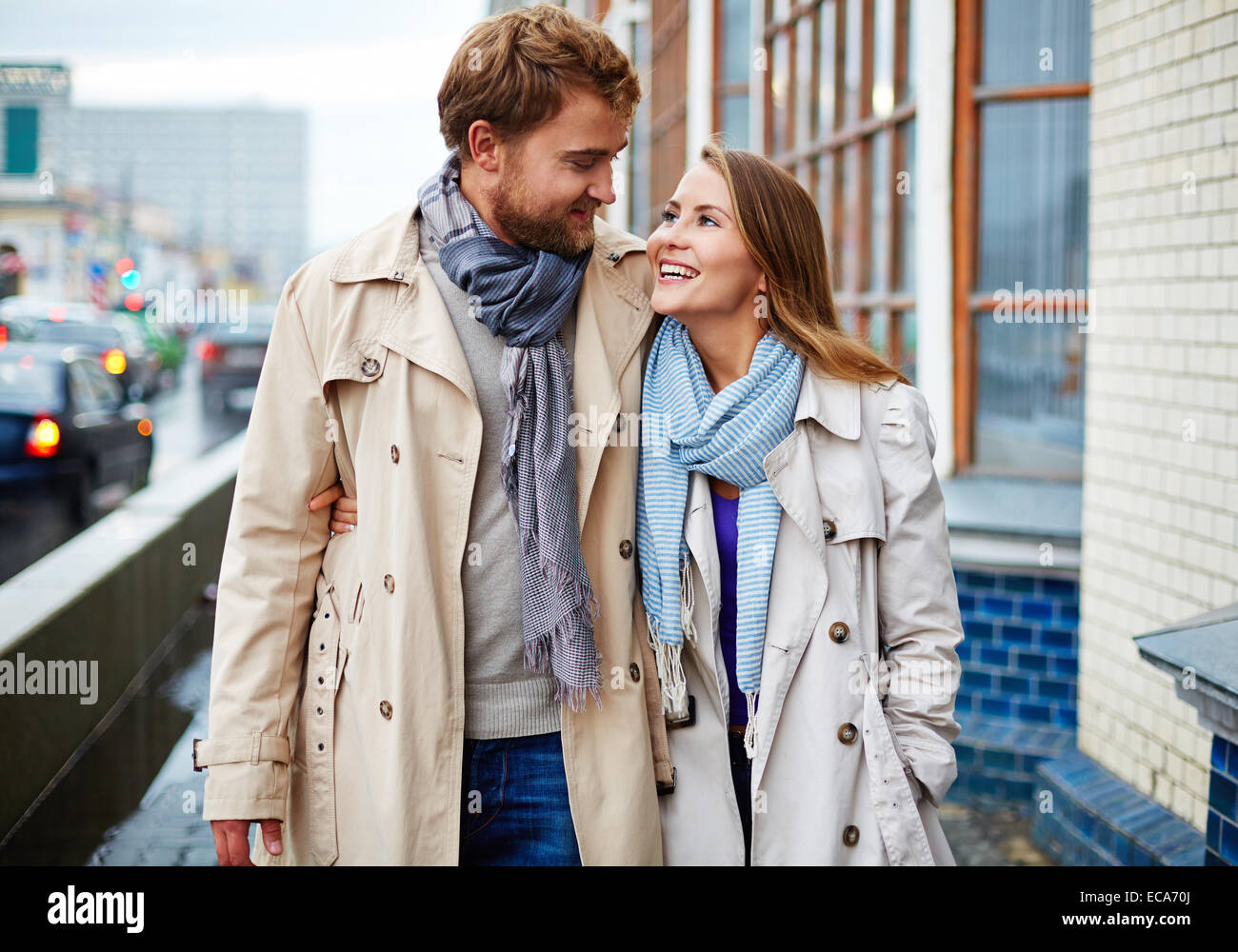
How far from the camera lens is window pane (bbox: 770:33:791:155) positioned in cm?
866

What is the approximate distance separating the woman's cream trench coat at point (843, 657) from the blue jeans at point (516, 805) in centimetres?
27

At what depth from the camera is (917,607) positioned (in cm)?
236

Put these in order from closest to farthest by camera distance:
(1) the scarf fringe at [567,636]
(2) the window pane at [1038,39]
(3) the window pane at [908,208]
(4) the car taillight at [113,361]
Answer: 1. (1) the scarf fringe at [567,636]
2. (2) the window pane at [1038,39]
3. (3) the window pane at [908,208]
4. (4) the car taillight at [113,361]

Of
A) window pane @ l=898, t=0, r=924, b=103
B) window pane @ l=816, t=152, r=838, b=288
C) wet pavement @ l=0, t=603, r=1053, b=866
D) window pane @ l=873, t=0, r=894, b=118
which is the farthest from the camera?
window pane @ l=816, t=152, r=838, b=288

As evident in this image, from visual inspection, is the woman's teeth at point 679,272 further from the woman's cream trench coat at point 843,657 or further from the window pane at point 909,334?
the window pane at point 909,334

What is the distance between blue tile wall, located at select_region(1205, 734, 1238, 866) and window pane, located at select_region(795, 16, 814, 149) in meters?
6.28

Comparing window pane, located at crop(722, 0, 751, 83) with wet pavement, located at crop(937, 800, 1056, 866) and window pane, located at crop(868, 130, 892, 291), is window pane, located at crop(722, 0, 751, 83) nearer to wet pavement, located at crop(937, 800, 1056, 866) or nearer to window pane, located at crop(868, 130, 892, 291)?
window pane, located at crop(868, 130, 892, 291)

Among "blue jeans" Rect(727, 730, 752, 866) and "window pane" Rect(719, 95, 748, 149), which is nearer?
"blue jeans" Rect(727, 730, 752, 866)

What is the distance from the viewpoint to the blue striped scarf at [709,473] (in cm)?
233

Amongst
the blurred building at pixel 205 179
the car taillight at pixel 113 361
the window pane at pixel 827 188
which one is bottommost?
the car taillight at pixel 113 361

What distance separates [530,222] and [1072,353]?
167 inches

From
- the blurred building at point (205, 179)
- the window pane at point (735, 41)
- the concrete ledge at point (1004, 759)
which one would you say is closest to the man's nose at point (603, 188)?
the concrete ledge at point (1004, 759)

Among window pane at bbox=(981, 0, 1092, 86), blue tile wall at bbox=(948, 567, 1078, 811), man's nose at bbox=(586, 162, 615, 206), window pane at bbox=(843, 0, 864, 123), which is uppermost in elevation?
window pane at bbox=(843, 0, 864, 123)

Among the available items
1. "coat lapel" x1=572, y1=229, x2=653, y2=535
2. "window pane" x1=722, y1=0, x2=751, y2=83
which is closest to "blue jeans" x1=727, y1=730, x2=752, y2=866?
"coat lapel" x1=572, y1=229, x2=653, y2=535
